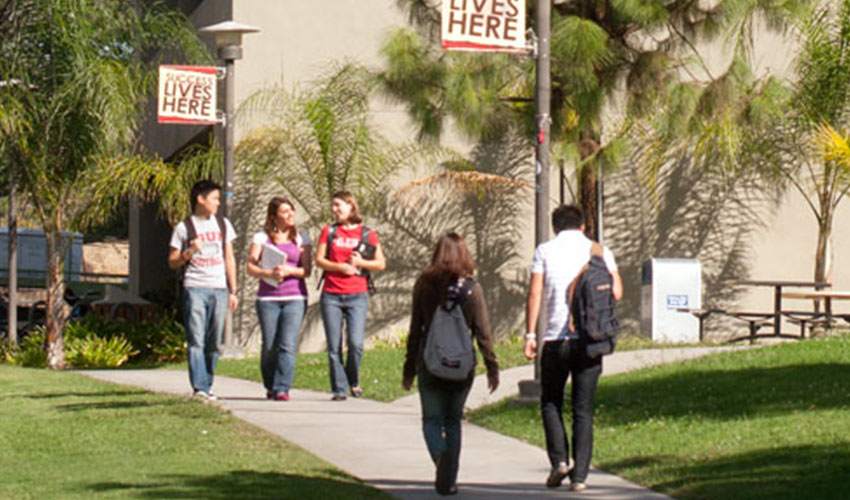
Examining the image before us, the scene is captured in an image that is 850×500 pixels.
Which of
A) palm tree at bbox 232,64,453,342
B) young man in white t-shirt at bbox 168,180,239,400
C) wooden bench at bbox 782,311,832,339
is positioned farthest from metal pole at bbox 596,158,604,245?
young man in white t-shirt at bbox 168,180,239,400

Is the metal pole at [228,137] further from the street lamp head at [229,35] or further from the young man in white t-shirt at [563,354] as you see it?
the young man in white t-shirt at [563,354]

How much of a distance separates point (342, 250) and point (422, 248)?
1116cm

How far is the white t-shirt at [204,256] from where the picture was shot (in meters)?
12.7

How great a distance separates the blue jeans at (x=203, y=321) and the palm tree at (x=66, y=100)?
8.84m

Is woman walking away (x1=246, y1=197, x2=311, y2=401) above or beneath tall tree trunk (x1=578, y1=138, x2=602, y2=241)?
beneath

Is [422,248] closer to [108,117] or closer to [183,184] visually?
[183,184]

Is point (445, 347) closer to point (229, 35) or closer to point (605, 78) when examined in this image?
point (605, 78)

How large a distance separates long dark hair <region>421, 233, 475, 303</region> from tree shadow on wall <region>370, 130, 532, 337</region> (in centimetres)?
1464

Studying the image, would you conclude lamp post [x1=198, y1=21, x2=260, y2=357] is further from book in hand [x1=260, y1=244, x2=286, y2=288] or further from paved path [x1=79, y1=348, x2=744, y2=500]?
book in hand [x1=260, y1=244, x2=286, y2=288]

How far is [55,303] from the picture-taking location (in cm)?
2200

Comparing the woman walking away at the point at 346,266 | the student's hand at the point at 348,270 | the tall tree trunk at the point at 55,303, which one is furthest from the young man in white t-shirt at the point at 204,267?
the tall tree trunk at the point at 55,303

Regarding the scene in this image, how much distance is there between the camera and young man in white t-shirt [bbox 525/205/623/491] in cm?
912

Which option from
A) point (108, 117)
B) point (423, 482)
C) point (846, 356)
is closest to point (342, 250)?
point (423, 482)

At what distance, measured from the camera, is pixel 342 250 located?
42.7ft
